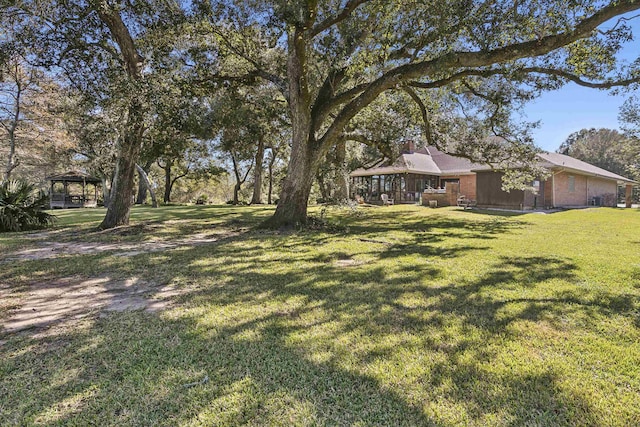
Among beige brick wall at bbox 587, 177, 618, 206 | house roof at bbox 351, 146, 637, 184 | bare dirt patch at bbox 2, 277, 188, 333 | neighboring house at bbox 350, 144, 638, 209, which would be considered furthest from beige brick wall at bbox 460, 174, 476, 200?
bare dirt patch at bbox 2, 277, 188, 333

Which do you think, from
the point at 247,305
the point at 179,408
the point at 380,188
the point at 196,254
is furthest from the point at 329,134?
the point at 380,188

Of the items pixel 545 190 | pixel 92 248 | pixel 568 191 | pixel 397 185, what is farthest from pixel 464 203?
pixel 92 248

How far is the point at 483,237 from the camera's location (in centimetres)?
824

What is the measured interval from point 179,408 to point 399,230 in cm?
814

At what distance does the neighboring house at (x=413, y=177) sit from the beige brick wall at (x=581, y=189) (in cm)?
514

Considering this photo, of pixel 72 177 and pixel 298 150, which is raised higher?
pixel 72 177

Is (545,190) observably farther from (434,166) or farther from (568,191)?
(434,166)

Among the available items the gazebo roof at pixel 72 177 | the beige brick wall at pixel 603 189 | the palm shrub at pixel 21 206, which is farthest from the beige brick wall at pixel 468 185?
the gazebo roof at pixel 72 177

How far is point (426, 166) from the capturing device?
26.2m

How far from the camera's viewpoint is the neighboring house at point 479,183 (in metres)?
19.2

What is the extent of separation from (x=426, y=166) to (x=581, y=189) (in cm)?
1030

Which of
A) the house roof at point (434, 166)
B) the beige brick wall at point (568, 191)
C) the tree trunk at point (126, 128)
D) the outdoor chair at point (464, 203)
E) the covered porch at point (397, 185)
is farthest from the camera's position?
the covered porch at point (397, 185)

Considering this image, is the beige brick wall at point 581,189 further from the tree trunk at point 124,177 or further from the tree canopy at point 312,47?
the tree trunk at point 124,177

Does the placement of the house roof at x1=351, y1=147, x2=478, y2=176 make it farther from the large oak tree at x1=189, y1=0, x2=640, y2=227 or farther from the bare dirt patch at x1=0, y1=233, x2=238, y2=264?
the bare dirt patch at x1=0, y1=233, x2=238, y2=264
